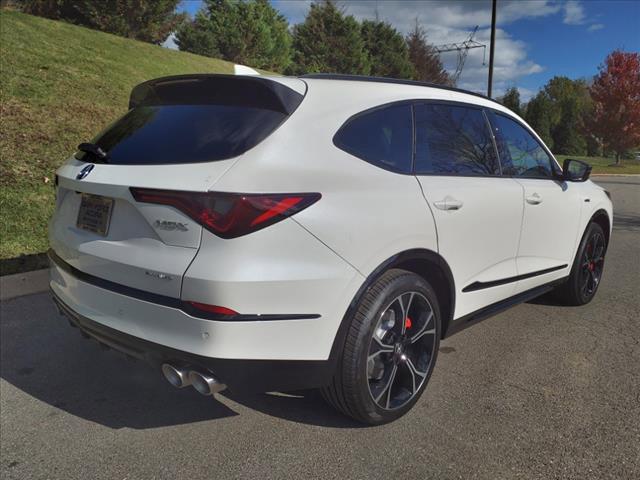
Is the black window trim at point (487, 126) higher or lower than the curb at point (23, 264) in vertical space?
higher

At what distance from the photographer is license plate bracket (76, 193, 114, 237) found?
8.29 feet

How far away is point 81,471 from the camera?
2.52 metres

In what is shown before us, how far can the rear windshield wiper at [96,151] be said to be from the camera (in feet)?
8.86

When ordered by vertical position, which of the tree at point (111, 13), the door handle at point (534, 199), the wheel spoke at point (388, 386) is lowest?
the wheel spoke at point (388, 386)

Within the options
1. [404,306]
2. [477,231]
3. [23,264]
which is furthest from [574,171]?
[23,264]

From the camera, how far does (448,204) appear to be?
117 inches

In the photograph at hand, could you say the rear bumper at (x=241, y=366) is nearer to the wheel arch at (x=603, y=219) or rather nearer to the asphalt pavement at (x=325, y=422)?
the asphalt pavement at (x=325, y=422)

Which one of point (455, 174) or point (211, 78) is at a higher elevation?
point (211, 78)

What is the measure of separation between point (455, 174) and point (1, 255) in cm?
476

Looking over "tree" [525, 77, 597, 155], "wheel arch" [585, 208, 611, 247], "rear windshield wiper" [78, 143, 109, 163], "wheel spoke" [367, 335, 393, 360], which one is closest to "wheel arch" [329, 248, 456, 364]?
"wheel spoke" [367, 335, 393, 360]

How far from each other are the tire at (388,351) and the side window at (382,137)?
1.95 ft

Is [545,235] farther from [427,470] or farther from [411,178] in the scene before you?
[427,470]

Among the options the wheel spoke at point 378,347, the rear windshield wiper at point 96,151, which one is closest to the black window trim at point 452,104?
the wheel spoke at point 378,347

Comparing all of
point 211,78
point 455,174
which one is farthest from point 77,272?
point 455,174
